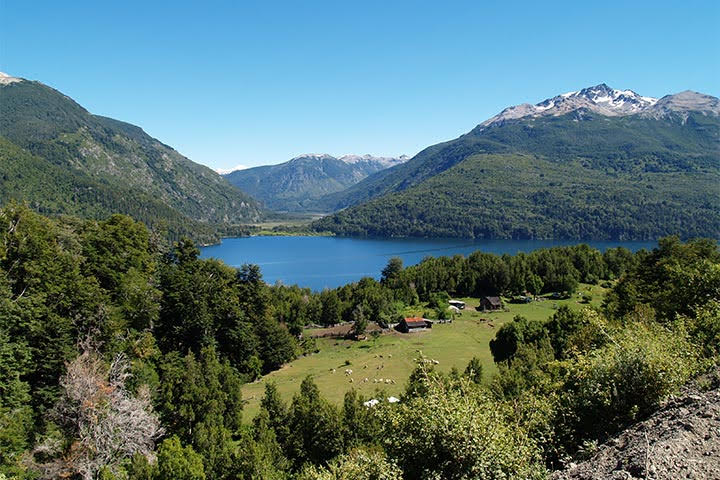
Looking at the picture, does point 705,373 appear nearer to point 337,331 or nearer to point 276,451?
Answer: point 276,451

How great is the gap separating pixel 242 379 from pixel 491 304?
1820 inches

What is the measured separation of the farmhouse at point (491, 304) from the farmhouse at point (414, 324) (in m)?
14.5

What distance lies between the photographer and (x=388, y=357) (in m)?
52.8

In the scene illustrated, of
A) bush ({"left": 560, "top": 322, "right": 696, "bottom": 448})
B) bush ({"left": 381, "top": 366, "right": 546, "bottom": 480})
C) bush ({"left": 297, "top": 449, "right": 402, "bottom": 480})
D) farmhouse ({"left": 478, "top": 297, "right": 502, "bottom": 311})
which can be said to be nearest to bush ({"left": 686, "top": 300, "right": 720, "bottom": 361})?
bush ({"left": 560, "top": 322, "right": 696, "bottom": 448})

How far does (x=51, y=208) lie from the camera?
613ft

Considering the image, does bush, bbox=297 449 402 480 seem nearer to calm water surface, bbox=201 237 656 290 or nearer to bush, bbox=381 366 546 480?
bush, bbox=381 366 546 480

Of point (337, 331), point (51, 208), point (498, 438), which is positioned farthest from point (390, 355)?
point (51, 208)

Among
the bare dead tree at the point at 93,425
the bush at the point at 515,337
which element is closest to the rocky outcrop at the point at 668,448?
the bare dead tree at the point at 93,425

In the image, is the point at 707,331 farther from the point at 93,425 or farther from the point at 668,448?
the point at 93,425

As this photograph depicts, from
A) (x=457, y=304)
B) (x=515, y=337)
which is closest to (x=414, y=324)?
(x=457, y=304)

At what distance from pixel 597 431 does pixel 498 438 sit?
4.66 metres

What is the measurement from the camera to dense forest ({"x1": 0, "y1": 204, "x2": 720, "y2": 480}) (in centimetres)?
1129

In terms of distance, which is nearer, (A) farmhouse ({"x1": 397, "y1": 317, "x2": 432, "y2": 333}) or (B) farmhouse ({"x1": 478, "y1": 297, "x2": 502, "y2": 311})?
(A) farmhouse ({"x1": 397, "y1": 317, "x2": 432, "y2": 333})

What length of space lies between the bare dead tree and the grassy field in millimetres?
11572
